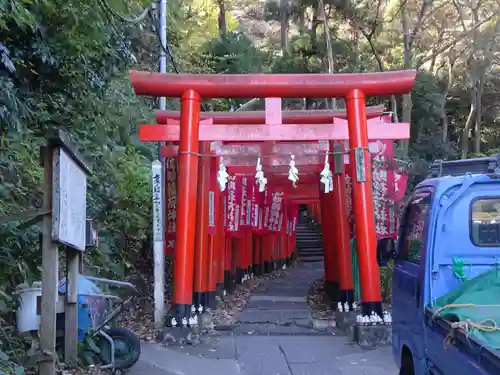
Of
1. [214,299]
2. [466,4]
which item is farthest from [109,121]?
[466,4]

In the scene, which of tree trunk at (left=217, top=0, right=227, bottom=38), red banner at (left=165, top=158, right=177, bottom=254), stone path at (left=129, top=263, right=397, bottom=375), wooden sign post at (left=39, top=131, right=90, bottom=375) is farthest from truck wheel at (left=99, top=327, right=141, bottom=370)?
tree trunk at (left=217, top=0, right=227, bottom=38)

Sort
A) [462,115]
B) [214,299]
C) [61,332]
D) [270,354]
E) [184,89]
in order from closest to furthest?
[61,332] → [270,354] → [184,89] → [214,299] → [462,115]

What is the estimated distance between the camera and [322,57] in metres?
22.8

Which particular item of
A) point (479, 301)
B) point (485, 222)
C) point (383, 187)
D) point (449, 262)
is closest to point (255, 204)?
point (383, 187)

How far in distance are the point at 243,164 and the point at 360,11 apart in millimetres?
9780

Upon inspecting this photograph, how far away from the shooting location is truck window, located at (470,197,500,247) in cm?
484

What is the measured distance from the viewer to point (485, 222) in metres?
4.93

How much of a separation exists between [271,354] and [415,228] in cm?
475

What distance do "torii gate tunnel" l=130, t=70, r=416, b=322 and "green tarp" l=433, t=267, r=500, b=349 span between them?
5564 mm

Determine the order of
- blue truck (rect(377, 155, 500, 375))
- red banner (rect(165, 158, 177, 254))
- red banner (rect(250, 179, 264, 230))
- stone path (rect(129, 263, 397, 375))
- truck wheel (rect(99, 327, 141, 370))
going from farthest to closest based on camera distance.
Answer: red banner (rect(250, 179, 264, 230))
red banner (rect(165, 158, 177, 254))
stone path (rect(129, 263, 397, 375))
truck wheel (rect(99, 327, 141, 370))
blue truck (rect(377, 155, 500, 375))

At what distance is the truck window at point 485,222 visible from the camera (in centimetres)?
484

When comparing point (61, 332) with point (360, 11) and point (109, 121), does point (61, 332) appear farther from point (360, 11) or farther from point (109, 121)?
point (360, 11)

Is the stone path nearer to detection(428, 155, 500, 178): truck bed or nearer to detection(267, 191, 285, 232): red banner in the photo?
detection(428, 155, 500, 178): truck bed

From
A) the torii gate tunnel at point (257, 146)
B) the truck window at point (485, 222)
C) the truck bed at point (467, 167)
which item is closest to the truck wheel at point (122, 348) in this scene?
the torii gate tunnel at point (257, 146)
